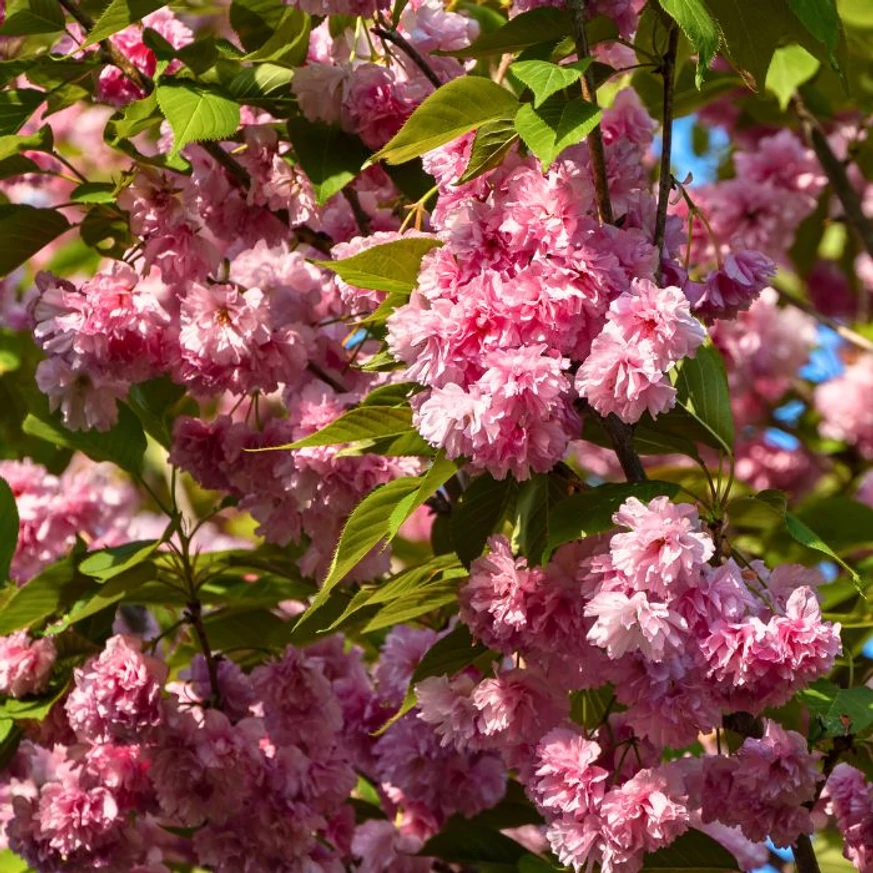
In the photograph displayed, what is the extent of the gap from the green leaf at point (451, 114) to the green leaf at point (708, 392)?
1.27 feet

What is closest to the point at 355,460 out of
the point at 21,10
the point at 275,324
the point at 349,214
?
the point at 275,324

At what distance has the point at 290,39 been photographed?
206cm

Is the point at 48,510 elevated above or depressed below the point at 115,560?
below

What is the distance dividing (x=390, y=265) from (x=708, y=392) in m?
0.42

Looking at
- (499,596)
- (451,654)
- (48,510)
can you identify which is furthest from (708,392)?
(48,510)

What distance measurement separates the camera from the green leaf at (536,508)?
1.79 metres

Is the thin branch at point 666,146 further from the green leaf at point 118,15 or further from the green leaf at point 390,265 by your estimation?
the green leaf at point 118,15

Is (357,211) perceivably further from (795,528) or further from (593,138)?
(795,528)

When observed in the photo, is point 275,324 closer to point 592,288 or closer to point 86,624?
point 86,624

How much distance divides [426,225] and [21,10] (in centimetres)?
62

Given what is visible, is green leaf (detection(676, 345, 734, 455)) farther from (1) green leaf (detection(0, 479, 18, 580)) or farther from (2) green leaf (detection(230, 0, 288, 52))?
(1) green leaf (detection(0, 479, 18, 580))

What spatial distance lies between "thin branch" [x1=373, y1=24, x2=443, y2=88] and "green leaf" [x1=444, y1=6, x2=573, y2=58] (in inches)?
12.8

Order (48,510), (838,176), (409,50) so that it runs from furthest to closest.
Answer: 1. (838,176)
2. (48,510)
3. (409,50)

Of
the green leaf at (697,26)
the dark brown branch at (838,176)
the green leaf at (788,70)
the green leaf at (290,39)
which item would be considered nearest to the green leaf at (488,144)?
the green leaf at (697,26)
